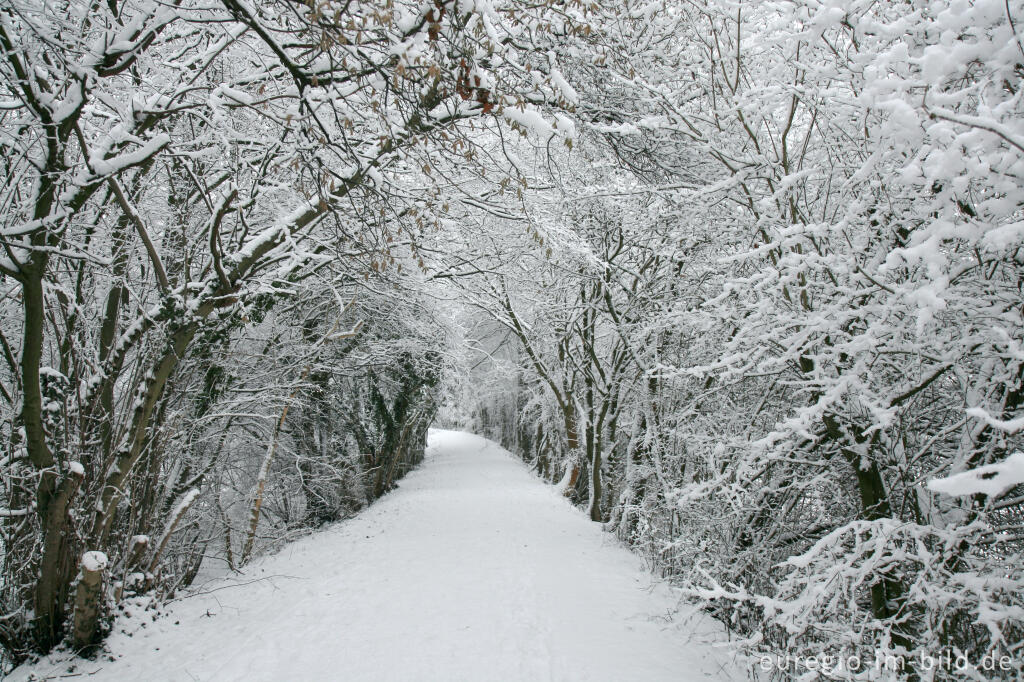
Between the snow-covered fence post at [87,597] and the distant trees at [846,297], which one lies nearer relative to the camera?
the distant trees at [846,297]

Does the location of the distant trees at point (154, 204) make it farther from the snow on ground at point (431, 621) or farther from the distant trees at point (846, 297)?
the distant trees at point (846, 297)

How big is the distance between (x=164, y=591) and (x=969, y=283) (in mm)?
7644

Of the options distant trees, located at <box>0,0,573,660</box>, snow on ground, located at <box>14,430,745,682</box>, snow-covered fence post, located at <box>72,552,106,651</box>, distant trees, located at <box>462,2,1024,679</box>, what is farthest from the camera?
snow on ground, located at <box>14,430,745,682</box>

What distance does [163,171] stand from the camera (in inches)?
222

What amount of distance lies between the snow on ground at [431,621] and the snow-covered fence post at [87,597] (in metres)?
0.21

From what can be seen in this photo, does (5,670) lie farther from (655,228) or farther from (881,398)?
(655,228)

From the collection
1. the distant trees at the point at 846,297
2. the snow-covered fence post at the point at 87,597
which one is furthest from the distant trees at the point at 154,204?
the distant trees at the point at 846,297

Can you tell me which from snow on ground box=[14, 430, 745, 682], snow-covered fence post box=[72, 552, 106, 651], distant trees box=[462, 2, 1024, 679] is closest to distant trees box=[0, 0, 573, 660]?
snow-covered fence post box=[72, 552, 106, 651]

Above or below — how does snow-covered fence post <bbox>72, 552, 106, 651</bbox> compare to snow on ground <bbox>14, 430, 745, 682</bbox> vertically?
above

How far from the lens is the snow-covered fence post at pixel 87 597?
4.15 m

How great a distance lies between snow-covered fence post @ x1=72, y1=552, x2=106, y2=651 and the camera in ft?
13.6

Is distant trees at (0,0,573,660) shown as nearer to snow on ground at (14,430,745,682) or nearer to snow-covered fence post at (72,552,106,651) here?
snow-covered fence post at (72,552,106,651)

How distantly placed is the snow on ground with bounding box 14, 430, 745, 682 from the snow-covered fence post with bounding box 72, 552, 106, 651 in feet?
0.69

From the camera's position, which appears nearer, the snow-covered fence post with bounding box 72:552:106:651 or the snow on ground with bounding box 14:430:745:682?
the snow-covered fence post with bounding box 72:552:106:651
